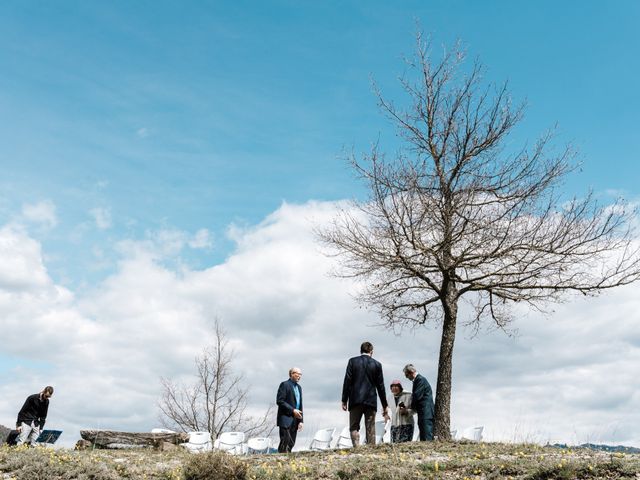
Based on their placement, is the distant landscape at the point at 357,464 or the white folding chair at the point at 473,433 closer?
the distant landscape at the point at 357,464

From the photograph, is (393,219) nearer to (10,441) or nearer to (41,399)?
(41,399)

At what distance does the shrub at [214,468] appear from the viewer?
938cm

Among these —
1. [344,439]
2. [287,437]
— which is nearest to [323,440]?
[344,439]

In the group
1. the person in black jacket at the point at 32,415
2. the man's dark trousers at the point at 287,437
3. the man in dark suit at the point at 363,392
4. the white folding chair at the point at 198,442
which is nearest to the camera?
the man in dark suit at the point at 363,392

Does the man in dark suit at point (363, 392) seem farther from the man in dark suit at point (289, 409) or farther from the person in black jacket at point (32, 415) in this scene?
the person in black jacket at point (32, 415)

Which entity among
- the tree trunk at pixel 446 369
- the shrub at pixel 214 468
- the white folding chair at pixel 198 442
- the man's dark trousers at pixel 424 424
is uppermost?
the tree trunk at pixel 446 369

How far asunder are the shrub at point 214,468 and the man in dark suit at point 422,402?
15.8 ft

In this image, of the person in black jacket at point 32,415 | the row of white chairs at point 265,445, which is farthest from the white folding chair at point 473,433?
the person in black jacket at point 32,415

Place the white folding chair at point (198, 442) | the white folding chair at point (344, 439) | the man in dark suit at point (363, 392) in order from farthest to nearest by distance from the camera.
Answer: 1. the white folding chair at point (344, 439)
2. the white folding chair at point (198, 442)
3. the man in dark suit at point (363, 392)

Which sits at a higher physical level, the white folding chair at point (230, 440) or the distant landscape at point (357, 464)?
the white folding chair at point (230, 440)

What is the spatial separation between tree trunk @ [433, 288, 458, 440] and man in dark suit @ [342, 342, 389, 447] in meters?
3.20

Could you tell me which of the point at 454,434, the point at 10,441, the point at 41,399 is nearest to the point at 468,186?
the point at 454,434

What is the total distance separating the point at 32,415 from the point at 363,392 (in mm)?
7862

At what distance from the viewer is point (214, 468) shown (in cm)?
946
